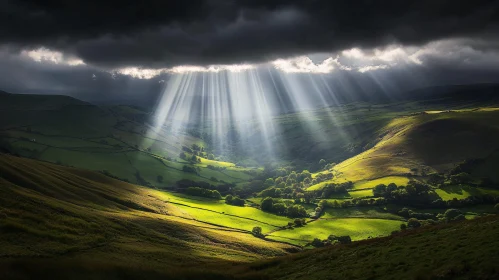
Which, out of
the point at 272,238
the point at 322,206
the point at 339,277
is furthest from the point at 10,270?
the point at 322,206

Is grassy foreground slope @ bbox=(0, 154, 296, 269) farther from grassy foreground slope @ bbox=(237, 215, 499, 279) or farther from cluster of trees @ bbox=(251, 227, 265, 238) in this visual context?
grassy foreground slope @ bbox=(237, 215, 499, 279)

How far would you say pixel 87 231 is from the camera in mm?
54781

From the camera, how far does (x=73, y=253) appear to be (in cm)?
4388

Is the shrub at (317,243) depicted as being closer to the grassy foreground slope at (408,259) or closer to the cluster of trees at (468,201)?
the grassy foreground slope at (408,259)

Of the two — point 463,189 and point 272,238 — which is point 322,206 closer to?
point 272,238

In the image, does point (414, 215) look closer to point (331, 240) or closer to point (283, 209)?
point (331, 240)

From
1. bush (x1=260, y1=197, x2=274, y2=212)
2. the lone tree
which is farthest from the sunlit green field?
bush (x1=260, y1=197, x2=274, y2=212)

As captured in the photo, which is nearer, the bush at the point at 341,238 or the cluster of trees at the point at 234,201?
the bush at the point at 341,238

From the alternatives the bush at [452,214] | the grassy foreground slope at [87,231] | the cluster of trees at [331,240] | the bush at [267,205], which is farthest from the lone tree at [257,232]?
the bush at [452,214]

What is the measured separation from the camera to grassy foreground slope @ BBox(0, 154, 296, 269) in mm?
43634

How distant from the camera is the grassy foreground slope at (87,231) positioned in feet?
143

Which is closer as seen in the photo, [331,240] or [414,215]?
[331,240]

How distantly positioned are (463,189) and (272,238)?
140906 millimetres

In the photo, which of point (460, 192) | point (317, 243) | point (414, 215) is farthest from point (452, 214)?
point (317, 243)
